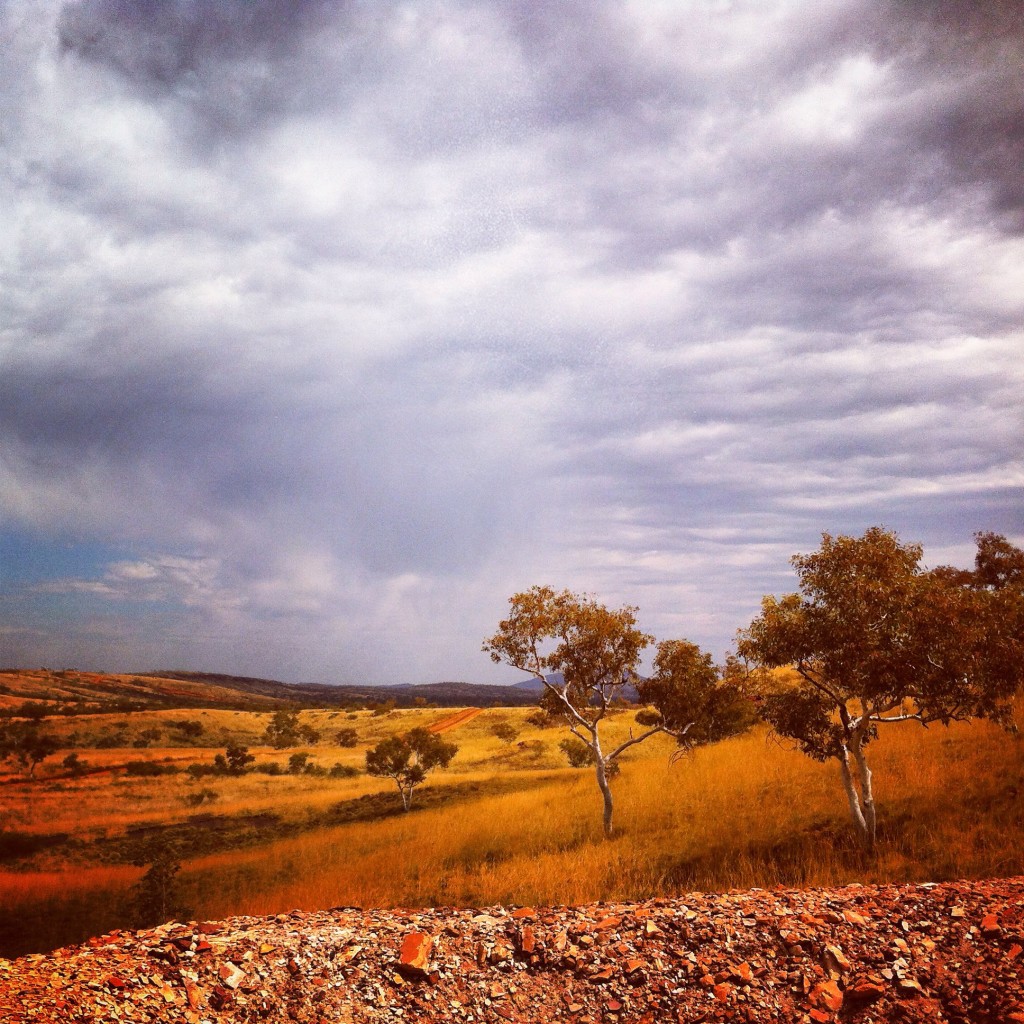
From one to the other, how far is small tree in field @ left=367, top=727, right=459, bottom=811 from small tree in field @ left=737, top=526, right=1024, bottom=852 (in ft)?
96.1

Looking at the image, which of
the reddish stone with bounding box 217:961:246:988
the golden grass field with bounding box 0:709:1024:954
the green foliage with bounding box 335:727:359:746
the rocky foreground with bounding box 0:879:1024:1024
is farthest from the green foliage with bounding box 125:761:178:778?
the reddish stone with bounding box 217:961:246:988

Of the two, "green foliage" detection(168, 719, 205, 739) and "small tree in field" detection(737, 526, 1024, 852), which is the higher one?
"small tree in field" detection(737, 526, 1024, 852)

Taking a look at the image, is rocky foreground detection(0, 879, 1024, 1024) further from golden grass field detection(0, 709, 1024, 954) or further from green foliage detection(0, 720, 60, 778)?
green foliage detection(0, 720, 60, 778)

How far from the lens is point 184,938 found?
702cm

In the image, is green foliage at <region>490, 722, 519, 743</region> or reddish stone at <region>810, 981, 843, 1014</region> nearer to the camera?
reddish stone at <region>810, 981, 843, 1014</region>

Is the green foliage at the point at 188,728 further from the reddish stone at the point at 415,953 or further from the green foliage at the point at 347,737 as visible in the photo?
the reddish stone at the point at 415,953

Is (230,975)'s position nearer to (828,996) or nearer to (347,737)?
(828,996)

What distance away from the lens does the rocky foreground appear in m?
6.15

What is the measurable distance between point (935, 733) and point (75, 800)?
174 feet

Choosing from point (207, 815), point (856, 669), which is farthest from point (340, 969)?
point (207, 815)

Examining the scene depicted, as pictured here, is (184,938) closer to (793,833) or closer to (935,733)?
(793,833)

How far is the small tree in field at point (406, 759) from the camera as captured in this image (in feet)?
124

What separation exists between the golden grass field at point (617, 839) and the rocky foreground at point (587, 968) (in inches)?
269

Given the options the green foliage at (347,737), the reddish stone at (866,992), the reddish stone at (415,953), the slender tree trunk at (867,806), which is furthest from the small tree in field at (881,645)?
the green foliage at (347,737)
